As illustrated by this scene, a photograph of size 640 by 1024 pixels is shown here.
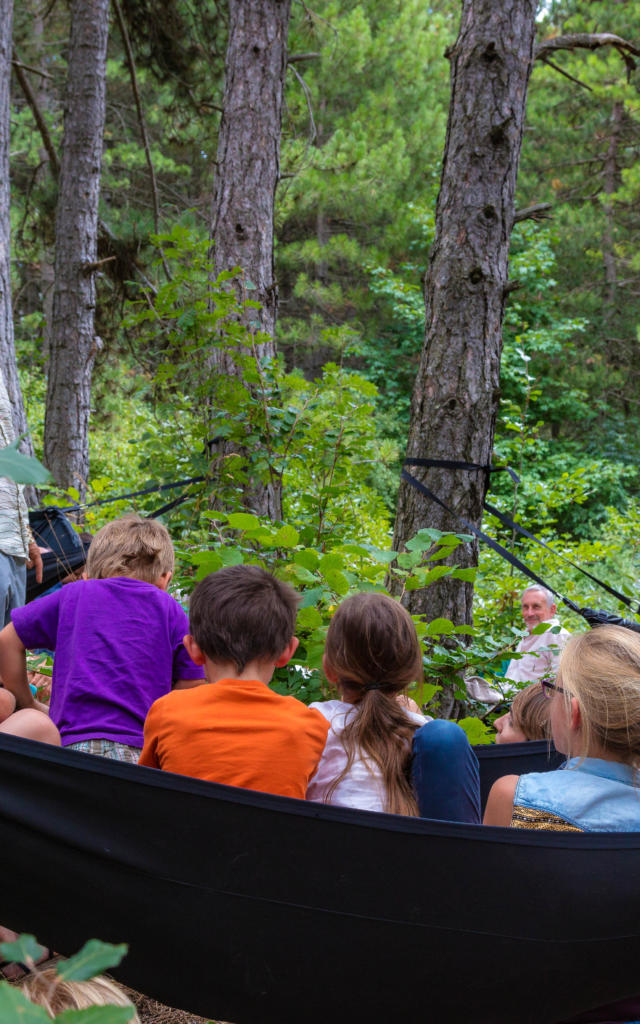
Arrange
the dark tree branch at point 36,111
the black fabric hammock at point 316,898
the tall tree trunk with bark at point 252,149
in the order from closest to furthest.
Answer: the black fabric hammock at point 316,898 < the tall tree trunk with bark at point 252,149 < the dark tree branch at point 36,111

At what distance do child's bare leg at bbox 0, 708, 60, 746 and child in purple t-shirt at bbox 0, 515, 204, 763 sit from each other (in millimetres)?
88

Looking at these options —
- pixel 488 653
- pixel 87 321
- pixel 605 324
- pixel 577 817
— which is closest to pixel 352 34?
pixel 605 324

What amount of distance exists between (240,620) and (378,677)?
Answer: 0.29 m

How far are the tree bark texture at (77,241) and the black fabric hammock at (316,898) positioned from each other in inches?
204

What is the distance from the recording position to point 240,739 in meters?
1.46

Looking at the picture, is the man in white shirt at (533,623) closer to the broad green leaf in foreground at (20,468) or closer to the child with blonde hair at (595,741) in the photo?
the child with blonde hair at (595,741)

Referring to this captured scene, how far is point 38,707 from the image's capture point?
85.3 inches

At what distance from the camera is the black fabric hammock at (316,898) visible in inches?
49.8

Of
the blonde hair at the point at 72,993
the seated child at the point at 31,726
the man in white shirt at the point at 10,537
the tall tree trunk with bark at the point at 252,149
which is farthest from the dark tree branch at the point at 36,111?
Answer: the blonde hair at the point at 72,993

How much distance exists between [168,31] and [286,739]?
669 centimetres

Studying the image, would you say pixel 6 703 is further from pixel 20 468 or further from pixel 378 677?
pixel 20 468

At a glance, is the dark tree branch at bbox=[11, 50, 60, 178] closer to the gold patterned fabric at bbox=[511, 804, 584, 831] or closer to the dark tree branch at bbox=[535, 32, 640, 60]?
the dark tree branch at bbox=[535, 32, 640, 60]

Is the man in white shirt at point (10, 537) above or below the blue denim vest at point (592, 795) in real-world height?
above

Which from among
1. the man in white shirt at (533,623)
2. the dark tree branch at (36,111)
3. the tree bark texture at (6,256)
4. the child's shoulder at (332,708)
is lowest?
the man in white shirt at (533,623)
